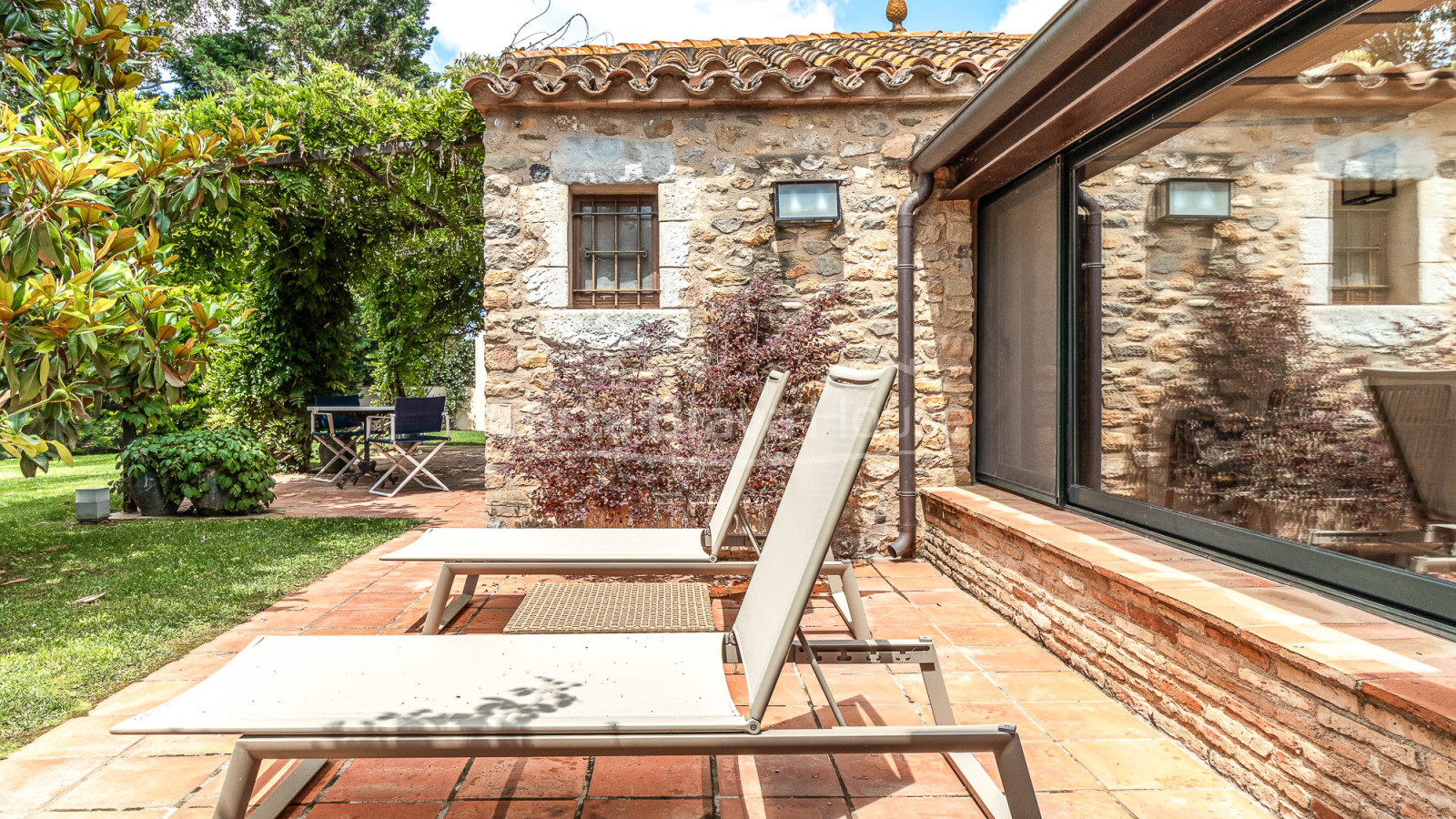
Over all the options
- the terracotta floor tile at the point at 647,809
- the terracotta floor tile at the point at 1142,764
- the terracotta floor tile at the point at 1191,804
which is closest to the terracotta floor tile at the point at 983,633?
the terracotta floor tile at the point at 1142,764

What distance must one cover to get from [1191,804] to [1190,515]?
1144mm

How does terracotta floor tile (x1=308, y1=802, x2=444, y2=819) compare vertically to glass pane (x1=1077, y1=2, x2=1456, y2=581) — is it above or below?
below

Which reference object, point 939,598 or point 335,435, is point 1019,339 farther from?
point 335,435

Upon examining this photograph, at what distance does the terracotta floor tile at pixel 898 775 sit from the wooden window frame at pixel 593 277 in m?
Result: 3.25

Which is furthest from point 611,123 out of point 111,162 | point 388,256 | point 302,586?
point 388,256

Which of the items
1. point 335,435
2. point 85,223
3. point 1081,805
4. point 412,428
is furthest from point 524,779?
point 335,435

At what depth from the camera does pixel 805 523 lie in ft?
5.46

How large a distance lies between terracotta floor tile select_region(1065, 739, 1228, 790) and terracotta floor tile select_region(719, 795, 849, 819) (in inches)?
28.2

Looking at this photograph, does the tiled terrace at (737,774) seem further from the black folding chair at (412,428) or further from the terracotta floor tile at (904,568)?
the black folding chair at (412,428)

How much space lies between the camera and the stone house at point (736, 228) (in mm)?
4777

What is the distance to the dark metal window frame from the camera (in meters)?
1.96

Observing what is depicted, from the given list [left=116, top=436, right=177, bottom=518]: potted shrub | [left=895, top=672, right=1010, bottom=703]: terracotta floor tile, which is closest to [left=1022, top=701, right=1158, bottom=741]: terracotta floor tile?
[left=895, top=672, right=1010, bottom=703]: terracotta floor tile

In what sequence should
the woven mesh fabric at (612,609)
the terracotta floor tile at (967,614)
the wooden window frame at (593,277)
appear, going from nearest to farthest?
1. the woven mesh fabric at (612,609)
2. the terracotta floor tile at (967,614)
3. the wooden window frame at (593,277)

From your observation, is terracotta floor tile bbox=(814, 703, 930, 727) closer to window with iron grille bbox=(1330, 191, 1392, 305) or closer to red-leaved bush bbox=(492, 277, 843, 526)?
window with iron grille bbox=(1330, 191, 1392, 305)
